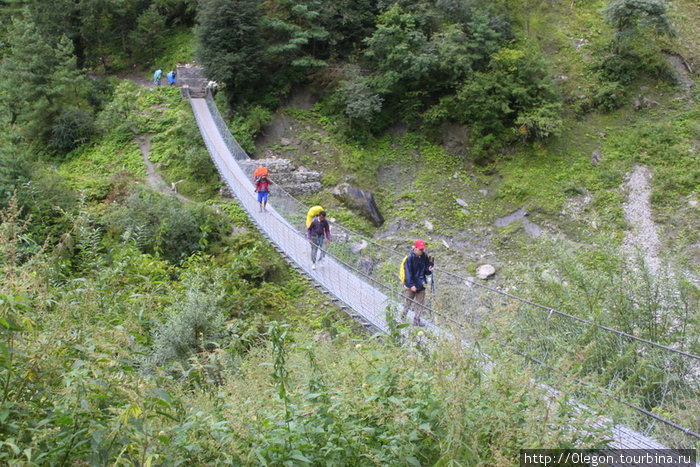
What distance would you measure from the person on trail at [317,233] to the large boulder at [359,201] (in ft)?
16.9

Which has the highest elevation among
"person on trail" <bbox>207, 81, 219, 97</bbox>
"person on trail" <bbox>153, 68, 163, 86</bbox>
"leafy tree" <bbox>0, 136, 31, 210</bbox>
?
"person on trail" <bbox>153, 68, 163, 86</bbox>

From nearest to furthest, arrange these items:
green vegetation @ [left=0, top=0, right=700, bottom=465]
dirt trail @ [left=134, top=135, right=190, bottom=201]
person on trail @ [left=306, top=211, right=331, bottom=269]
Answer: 1. green vegetation @ [left=0, top=0, right=700, bottom=465]
2. person on trail @ [left=306, top=211, right=331, bottom=269]
3. dirt trail @ [left=134, top=135, right=190, bottom=201]

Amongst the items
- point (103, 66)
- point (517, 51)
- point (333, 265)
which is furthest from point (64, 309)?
point (103, 66)

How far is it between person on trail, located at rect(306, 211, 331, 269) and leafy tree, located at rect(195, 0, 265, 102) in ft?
28.3

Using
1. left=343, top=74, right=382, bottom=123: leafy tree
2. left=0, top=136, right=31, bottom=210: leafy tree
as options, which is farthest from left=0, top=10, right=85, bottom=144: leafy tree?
left=343, top=74, right=382, bottom=123: leafy tree

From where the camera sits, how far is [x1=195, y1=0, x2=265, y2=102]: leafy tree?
13836 mm

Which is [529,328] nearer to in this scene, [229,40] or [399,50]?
[399,50]

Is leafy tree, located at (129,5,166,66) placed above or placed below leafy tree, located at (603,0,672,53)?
above

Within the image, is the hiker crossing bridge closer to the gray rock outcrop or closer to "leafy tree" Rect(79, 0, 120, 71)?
the gray rock outcrop

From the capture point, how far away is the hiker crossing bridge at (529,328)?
105 inches

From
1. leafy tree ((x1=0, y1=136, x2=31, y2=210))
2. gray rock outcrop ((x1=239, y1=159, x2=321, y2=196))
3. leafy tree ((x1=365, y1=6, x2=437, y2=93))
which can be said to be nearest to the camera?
leafy tree ((x1=0, y1=136, x2=31, y2=210))

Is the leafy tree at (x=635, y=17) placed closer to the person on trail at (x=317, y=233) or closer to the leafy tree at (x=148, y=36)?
the person on trail at (x=317, y=233)

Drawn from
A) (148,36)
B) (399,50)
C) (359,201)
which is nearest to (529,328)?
(359,201)

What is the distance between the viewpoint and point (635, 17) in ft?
44.5
